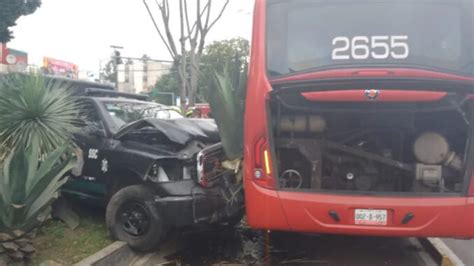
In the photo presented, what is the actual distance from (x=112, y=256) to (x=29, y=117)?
2008 millimetres

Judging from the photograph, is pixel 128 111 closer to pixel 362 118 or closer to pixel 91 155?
pixel 91 155

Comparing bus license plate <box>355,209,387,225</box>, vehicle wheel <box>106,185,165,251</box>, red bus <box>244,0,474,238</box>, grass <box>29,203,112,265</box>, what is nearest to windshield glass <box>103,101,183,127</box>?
vehicle wheel <box>106,185,165,251</box>

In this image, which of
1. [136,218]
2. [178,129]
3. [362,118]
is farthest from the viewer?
[178,129]

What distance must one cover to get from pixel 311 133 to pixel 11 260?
308cm

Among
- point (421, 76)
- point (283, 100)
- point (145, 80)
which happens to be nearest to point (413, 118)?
point (421, 76)

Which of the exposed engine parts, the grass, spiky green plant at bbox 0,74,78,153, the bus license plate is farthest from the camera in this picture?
spiky green plant at bbox 0,74,78,153

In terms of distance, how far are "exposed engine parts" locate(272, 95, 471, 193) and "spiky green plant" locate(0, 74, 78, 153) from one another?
111 inches

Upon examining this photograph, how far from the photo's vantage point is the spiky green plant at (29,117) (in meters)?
6.05

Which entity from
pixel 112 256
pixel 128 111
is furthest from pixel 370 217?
pixel 128 111

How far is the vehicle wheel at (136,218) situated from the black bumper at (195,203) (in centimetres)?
17

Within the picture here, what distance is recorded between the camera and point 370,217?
457cm

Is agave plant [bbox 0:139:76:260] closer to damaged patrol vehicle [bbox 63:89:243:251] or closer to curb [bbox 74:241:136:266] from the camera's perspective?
curb [bbox 74:241:136:266]

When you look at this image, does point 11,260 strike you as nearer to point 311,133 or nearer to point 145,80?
point 311,133

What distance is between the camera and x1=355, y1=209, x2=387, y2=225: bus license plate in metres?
4.55
